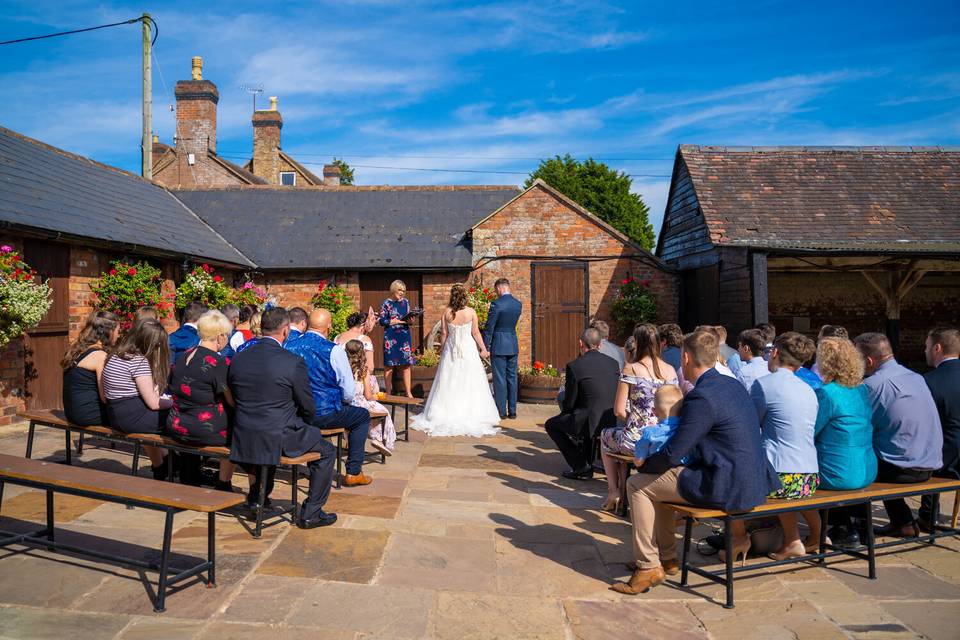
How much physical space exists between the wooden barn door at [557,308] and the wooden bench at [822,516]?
401 inches

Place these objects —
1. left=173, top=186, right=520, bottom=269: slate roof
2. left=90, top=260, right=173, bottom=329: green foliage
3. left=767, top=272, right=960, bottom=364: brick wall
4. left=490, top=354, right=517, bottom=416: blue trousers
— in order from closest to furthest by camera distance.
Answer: left=490, top=354, right=517, bottom=416: blue trousers < left=90, top=260, right=173, bottom=329: green foliage < left=173, top=186, right=520, bottom=269: slate roof < left=767, top=272, right=960, bottom=364: brick wall

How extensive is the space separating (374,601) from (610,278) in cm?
1205

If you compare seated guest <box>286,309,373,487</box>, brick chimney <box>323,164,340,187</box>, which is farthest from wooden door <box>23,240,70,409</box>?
brick chimney <box>323,164,340,187</box>

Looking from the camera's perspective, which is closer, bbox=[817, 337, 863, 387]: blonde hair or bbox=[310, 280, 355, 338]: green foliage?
bbox=[817, 337, 863, 387]: blonde hair

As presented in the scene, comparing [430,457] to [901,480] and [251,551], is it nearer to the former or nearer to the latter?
[251,551]

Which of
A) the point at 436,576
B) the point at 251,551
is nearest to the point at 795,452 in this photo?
the point at 436,576

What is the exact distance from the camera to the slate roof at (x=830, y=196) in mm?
11242

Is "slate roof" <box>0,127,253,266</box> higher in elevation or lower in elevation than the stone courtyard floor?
higher

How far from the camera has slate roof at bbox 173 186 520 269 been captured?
49.6ft

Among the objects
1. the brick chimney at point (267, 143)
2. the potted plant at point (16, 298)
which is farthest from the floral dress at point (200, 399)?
the brick chimney at point (267, 143)

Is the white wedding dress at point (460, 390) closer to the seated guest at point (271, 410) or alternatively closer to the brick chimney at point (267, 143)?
the seated guest at point (271, 410)

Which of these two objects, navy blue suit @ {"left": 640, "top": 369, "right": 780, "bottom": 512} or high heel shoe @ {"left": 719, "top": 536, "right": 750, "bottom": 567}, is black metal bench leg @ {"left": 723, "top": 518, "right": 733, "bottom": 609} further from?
high heel shoe @ {"left": 719, "top": 536, "right": 750, "bottom": 567}

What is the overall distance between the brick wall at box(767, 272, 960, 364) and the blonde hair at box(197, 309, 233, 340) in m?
13.9

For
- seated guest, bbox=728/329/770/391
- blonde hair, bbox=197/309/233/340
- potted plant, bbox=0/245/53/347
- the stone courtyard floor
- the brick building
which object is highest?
the brick building
